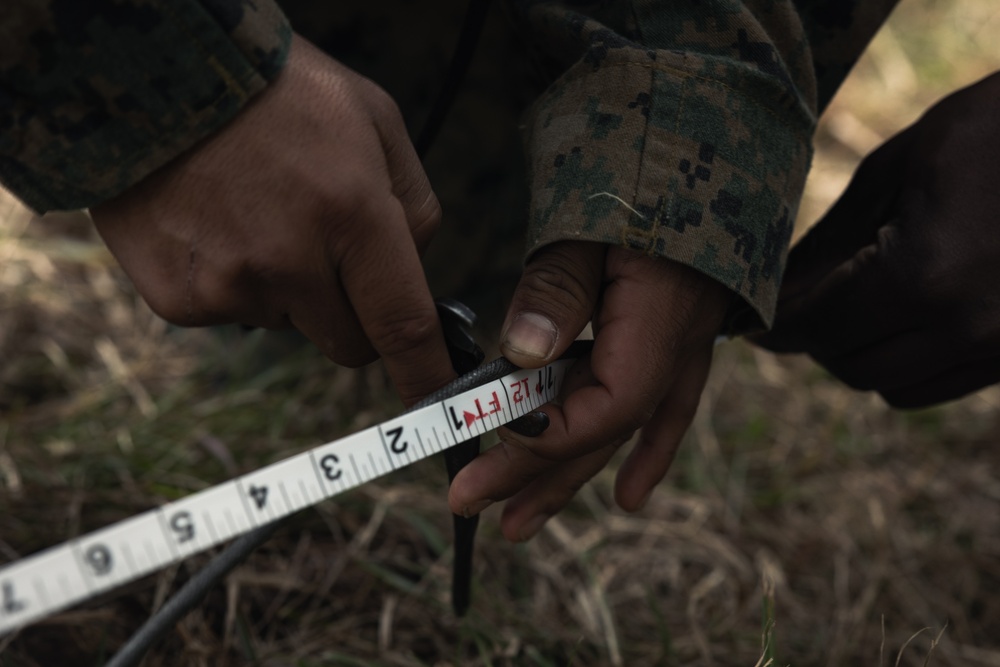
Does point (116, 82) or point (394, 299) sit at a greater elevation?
point (116, 82)

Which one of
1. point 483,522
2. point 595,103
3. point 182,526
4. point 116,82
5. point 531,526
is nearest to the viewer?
point 116,82

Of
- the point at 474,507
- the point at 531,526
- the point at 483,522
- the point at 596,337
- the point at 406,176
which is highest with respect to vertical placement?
the point at 406,176

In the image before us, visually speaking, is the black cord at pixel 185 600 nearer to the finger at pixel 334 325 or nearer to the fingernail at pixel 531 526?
the finger at pixel 334 325

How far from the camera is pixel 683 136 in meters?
1.15

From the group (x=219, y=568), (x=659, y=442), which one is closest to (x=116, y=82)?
(x=219, y=568)

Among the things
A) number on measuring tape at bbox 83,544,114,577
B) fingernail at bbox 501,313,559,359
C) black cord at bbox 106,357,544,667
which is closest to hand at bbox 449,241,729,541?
fingernail at bbox 501,313,559,359

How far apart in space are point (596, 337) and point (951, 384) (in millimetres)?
829

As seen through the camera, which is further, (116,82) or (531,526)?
(531,526)

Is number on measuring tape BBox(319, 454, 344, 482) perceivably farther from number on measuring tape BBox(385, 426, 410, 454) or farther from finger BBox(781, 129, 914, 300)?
finger BBox(781, 129, 914, 300)

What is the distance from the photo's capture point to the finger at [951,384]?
1.55 meters

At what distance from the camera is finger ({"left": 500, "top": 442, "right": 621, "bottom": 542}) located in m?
1.39

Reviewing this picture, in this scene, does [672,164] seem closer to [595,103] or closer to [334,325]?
[595,103]

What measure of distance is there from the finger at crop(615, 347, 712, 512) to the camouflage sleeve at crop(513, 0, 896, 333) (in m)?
0.29

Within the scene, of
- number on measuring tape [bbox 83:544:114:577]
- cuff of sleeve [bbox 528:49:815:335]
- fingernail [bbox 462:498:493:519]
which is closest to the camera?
number on measuring tape [bbox 83:544:114:577]
